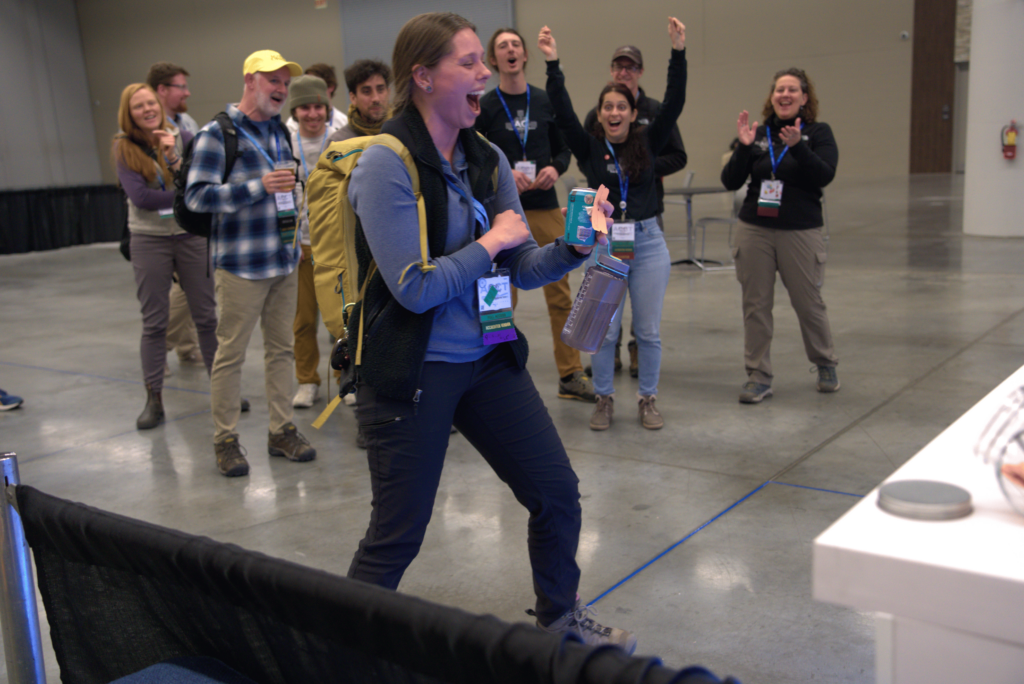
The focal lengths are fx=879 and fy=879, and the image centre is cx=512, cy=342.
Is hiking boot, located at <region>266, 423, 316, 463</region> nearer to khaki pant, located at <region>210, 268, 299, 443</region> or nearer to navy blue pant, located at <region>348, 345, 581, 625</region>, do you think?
khaki pant, located at <region>210, 268, 299, 443</region>

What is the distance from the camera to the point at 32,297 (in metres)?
9.98

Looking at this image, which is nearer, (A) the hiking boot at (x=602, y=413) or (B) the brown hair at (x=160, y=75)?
(A) the hiking boot at (x=602, y=413)

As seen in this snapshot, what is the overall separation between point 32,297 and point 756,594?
380 inches

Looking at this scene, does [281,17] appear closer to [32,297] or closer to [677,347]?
[32,297]

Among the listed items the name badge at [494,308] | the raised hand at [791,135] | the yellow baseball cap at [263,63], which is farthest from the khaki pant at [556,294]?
the name badge at [494,308]

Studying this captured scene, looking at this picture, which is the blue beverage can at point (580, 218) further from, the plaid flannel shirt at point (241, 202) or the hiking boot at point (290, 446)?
the hiking boot at point (290, 446)

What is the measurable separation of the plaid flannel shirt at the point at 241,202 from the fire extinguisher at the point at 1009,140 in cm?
887

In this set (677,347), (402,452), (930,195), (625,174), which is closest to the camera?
(402,452)

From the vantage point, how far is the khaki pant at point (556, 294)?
15.6 feet

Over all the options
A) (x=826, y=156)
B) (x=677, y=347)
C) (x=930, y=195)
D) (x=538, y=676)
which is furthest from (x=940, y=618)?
(x=930, y=195)

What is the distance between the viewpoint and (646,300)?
4270 mm

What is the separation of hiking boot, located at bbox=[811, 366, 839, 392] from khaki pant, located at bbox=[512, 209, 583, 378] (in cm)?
132

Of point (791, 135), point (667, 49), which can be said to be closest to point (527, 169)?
point (791, 135)

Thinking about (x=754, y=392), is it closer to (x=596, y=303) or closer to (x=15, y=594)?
(x=596, y=303)
